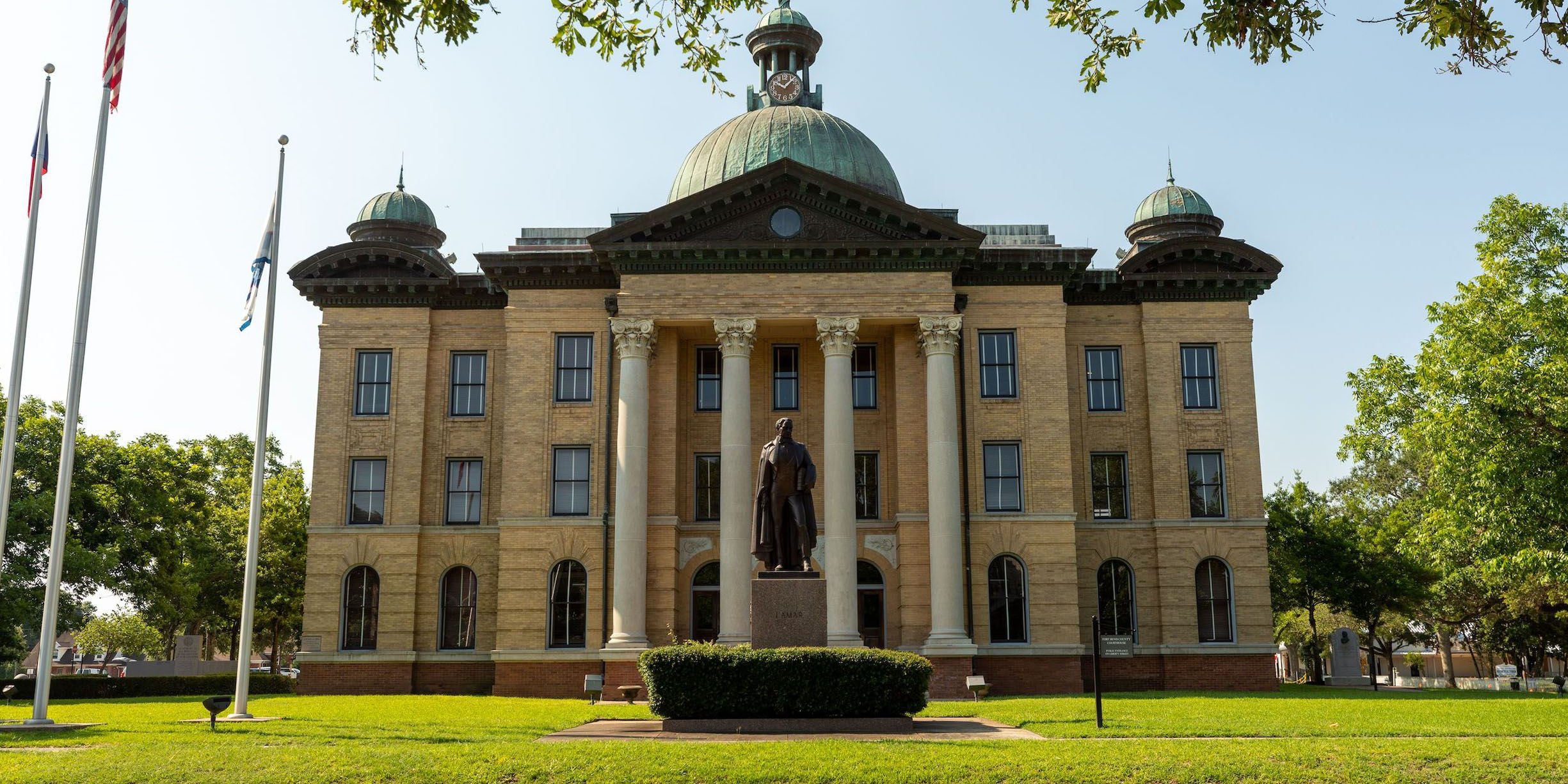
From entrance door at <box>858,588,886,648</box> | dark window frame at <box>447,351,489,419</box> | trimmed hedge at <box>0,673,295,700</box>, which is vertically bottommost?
trimmed hedge at <box>0,673,295,700</box>

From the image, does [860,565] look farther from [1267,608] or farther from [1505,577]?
[1505,577]

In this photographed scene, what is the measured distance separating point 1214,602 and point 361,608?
2485cm

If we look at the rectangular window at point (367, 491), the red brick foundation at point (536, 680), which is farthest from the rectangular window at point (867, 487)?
the rectangular window at point (367, 491)

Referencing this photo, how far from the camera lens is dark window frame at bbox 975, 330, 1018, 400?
3703 cm

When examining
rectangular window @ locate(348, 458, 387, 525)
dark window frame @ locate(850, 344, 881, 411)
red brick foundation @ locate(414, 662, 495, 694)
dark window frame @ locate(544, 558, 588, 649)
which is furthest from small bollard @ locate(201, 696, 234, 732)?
dark window frame @ locate(850, 344, 881, 411)

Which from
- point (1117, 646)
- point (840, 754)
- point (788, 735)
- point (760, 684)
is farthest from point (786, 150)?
point (840, 754)

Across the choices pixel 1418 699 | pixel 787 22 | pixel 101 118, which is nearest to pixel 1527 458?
pixel 1418 699

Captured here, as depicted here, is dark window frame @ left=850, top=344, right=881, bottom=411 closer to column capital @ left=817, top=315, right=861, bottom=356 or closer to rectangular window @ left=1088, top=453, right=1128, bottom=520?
column capital @ left=817, top=315, right=861, bottom=356

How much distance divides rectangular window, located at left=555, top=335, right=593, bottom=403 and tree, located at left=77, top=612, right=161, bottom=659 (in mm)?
54515

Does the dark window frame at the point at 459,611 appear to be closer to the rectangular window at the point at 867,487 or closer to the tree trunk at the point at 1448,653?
the rectangular window at the point at 867,487

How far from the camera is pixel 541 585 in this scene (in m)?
36.0

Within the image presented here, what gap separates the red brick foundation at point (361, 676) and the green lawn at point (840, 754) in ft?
43.4

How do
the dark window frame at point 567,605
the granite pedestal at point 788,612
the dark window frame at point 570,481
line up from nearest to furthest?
1. the granite pedestal at point 788,612
2. the dark window frame at point 567,605
3. the dark window frame at point 570,481

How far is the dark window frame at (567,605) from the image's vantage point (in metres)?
36.0
